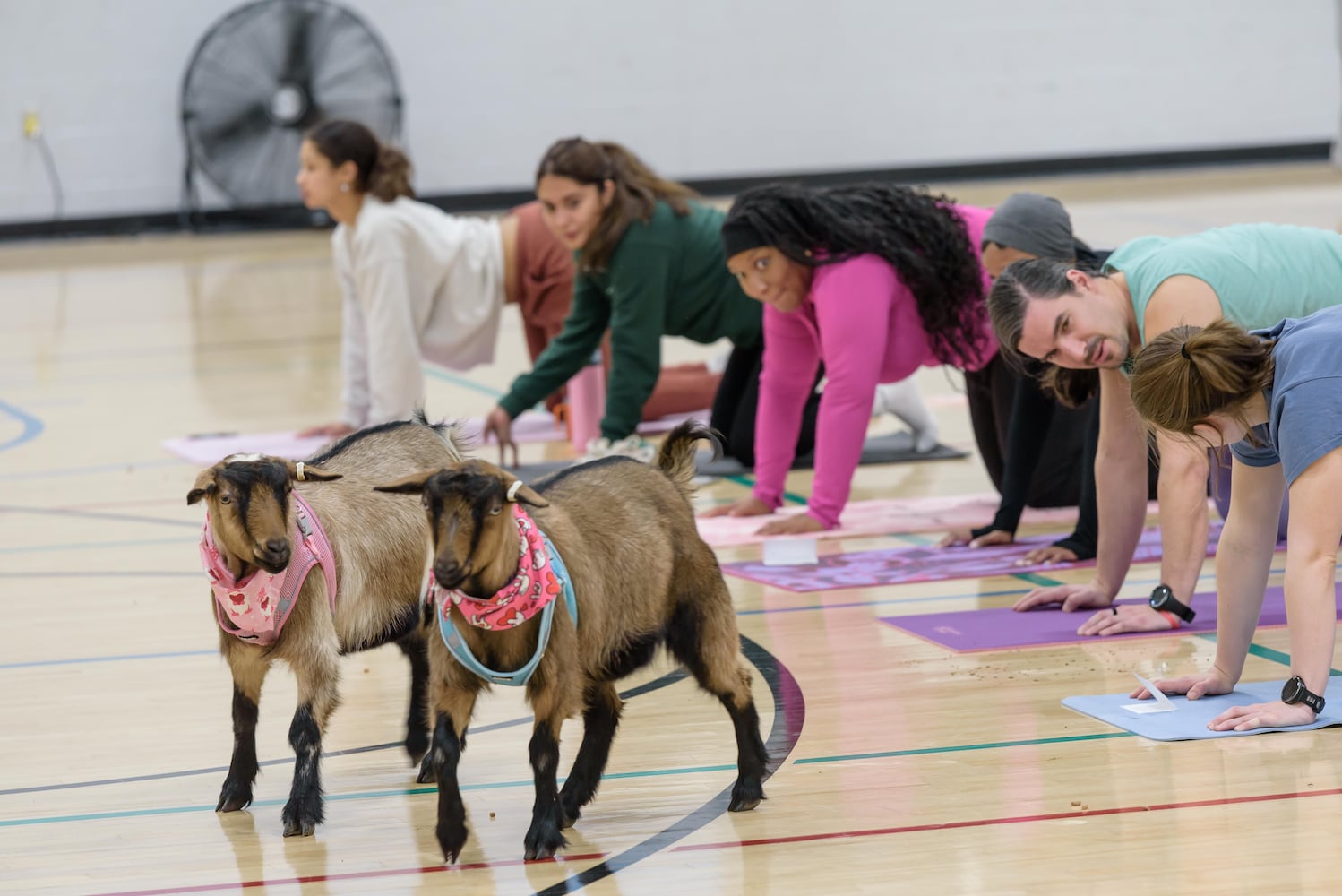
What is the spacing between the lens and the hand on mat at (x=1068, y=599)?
12.6 ft

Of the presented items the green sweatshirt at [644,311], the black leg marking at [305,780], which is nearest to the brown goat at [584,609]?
the black leg marking at [305,780]

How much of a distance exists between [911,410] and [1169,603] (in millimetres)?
2569

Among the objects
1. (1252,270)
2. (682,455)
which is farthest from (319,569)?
(1252,270)

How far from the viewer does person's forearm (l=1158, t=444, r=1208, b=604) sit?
3479 mm

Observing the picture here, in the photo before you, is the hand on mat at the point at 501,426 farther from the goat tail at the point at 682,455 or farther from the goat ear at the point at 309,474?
the goat ear at the point at 309,474

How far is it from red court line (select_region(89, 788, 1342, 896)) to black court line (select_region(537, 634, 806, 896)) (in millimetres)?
45

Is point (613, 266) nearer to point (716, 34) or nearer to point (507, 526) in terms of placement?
point (507, 526)

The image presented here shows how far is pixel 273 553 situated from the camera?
263 cm

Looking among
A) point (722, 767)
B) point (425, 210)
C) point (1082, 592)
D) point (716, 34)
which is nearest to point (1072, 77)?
point (716, 34)

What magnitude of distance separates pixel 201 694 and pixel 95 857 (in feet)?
3.09

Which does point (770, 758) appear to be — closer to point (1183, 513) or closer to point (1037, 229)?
point (1183, 513)

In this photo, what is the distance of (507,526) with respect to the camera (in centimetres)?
243

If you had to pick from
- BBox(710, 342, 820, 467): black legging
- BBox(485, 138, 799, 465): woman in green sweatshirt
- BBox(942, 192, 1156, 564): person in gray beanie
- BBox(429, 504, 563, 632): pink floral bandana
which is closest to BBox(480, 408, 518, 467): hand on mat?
BBox(485, 138, 799, 465): woman in green sweatshirt

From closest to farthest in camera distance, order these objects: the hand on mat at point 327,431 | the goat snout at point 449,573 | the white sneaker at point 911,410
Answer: the goat snout at point 449,573 → the white sneaker at point 911,410 → the hand on mat at point 327,431
